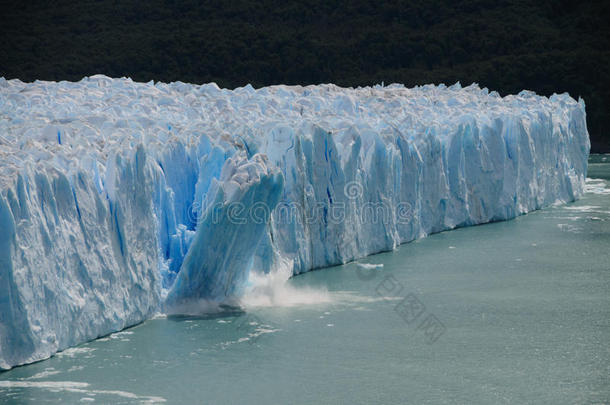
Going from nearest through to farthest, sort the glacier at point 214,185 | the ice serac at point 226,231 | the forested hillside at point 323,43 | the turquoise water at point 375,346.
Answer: the turquoise water at point 375,346
the glacier at point 214,185
the ice serac at point 226,231
the forested hillside at point 323,43

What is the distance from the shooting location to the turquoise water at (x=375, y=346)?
20.9 feet

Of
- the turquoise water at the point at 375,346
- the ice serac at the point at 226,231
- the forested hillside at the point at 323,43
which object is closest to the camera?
the turquoise water at the point at 375,346

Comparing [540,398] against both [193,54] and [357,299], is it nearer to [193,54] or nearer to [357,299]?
[357,299]

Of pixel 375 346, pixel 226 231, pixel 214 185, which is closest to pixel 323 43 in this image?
pixel 214 185

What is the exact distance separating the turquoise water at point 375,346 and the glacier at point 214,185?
0.34 meters

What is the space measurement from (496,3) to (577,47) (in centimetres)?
346

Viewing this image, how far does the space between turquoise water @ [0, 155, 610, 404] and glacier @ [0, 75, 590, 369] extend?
0.34m

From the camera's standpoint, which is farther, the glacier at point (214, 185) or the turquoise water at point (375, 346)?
the glacier at point (214, 185)

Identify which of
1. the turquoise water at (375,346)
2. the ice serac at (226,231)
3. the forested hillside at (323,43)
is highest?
the forested hillside at (323,43)

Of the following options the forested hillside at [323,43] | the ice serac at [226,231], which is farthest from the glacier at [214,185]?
the forested hillside at [323,43]

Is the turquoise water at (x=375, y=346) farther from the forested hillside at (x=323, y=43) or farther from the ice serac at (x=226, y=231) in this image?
the forested hillside at (x=323, y=43)

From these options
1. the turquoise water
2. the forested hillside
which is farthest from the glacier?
the forested hillside

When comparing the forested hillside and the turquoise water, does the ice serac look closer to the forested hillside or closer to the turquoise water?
the turquoise water

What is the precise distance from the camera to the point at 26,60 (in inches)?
1272
